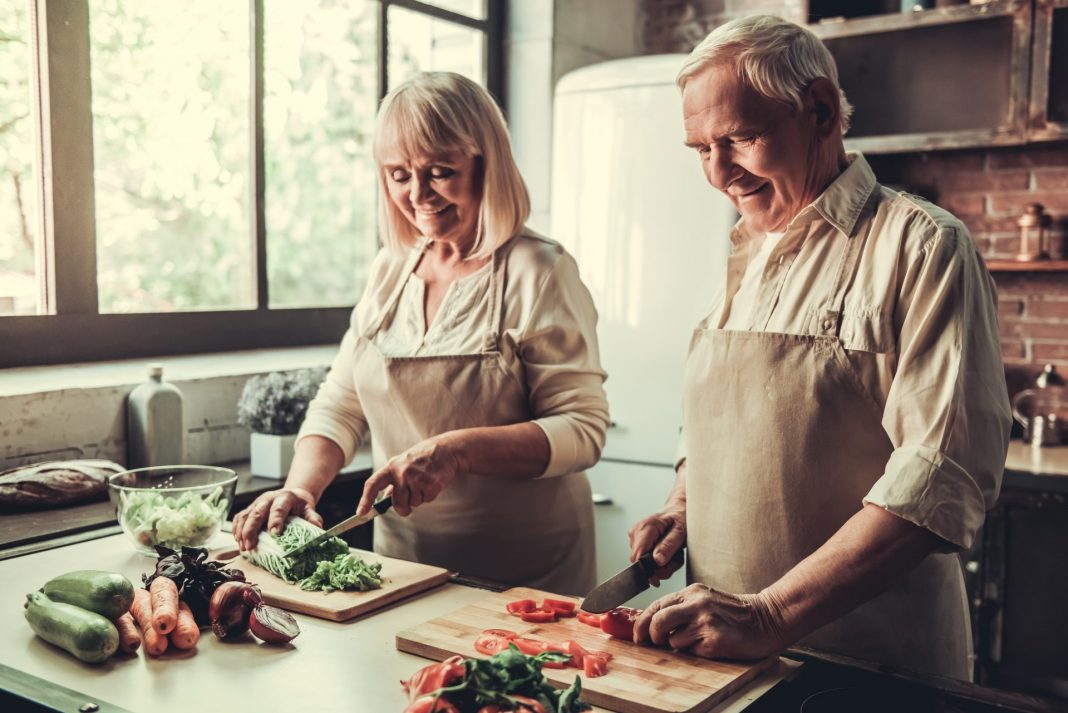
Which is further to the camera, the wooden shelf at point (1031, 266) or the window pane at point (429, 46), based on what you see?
the window pane at point (429, 46)

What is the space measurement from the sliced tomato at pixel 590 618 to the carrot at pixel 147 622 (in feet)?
1.89

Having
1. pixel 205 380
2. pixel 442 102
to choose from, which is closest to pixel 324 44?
pixel 205 380

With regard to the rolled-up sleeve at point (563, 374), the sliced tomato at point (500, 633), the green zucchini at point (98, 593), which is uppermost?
the rolled-up sleeve at point (563, 374)

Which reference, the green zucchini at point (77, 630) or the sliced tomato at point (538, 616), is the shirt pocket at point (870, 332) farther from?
the green zucchini at point (77, 630)

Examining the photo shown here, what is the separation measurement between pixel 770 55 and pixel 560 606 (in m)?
0.86

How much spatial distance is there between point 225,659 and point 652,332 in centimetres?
227

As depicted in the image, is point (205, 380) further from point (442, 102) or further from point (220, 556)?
point (442, 102)

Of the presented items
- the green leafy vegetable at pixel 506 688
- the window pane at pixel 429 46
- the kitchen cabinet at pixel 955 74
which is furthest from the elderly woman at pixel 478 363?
the kitchen cabinet at pixel 955 74

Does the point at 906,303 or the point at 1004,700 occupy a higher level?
the point at 906,303

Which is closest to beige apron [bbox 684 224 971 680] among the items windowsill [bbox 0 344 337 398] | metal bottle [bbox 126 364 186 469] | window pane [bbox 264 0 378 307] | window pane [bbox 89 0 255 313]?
metal bottle [bbox 126 364 186 469]

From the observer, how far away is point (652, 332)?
11.1ft

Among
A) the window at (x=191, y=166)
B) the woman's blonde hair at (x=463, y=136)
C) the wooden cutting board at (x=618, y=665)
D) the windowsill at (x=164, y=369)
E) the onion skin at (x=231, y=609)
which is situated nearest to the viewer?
the wooden cutting board at (x=618, y=665)

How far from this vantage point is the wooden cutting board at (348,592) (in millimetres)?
1510

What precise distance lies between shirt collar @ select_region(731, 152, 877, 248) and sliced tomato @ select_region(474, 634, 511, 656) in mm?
756
